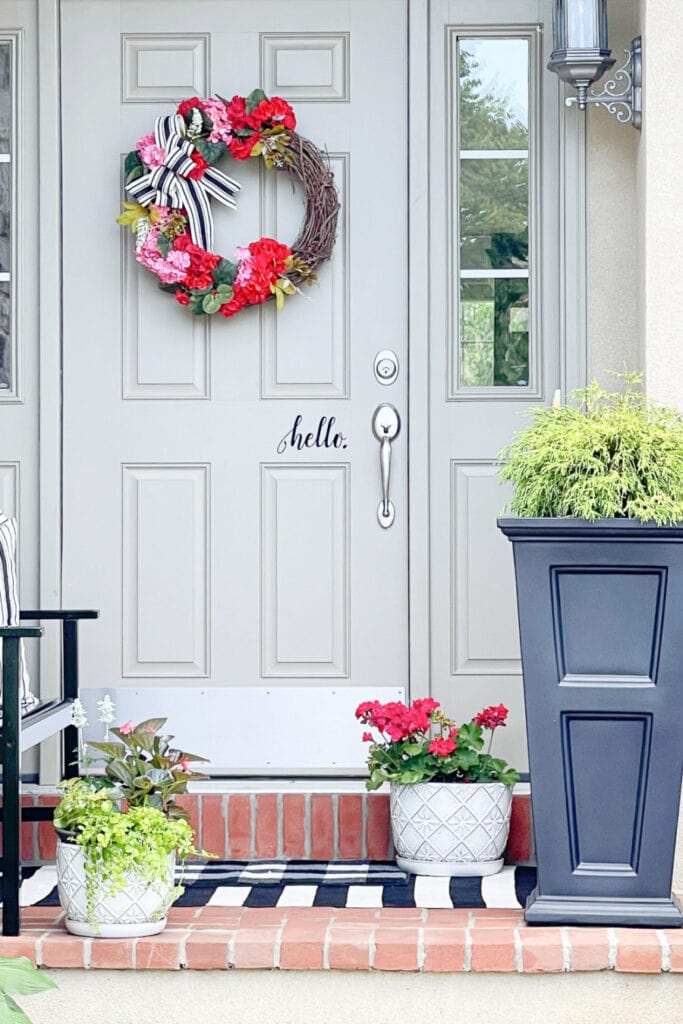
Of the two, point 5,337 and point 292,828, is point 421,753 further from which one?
point 5,337

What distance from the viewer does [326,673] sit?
3389 mm

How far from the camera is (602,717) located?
257 cm

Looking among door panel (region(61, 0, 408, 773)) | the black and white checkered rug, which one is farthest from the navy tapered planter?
door panel (region(61, 0, 408, 773))

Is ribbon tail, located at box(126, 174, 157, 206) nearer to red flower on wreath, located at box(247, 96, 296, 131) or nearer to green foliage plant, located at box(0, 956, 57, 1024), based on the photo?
red flower on wreath, located at box(247, 96, 296, 131)

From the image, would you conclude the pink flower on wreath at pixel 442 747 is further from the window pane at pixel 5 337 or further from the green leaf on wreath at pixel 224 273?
the window pane at pixel 5 337

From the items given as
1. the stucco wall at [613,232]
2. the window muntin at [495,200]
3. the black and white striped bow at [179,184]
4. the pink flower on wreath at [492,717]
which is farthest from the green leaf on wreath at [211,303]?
the pink flower on wreath at [492,717]

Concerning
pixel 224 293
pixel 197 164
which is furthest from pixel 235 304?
pixel 197 164

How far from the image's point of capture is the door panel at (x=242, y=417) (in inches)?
133

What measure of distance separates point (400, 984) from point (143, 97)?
7.58 feet

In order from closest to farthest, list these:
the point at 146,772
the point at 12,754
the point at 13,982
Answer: the point at 13,982, the point at 12,754, the point at 146,772

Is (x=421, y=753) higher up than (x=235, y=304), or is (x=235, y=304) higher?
(x=235, y=304)

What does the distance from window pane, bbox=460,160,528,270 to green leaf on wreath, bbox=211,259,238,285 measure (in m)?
0.61

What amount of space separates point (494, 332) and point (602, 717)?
1.21m

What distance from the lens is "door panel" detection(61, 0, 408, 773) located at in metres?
3.39
